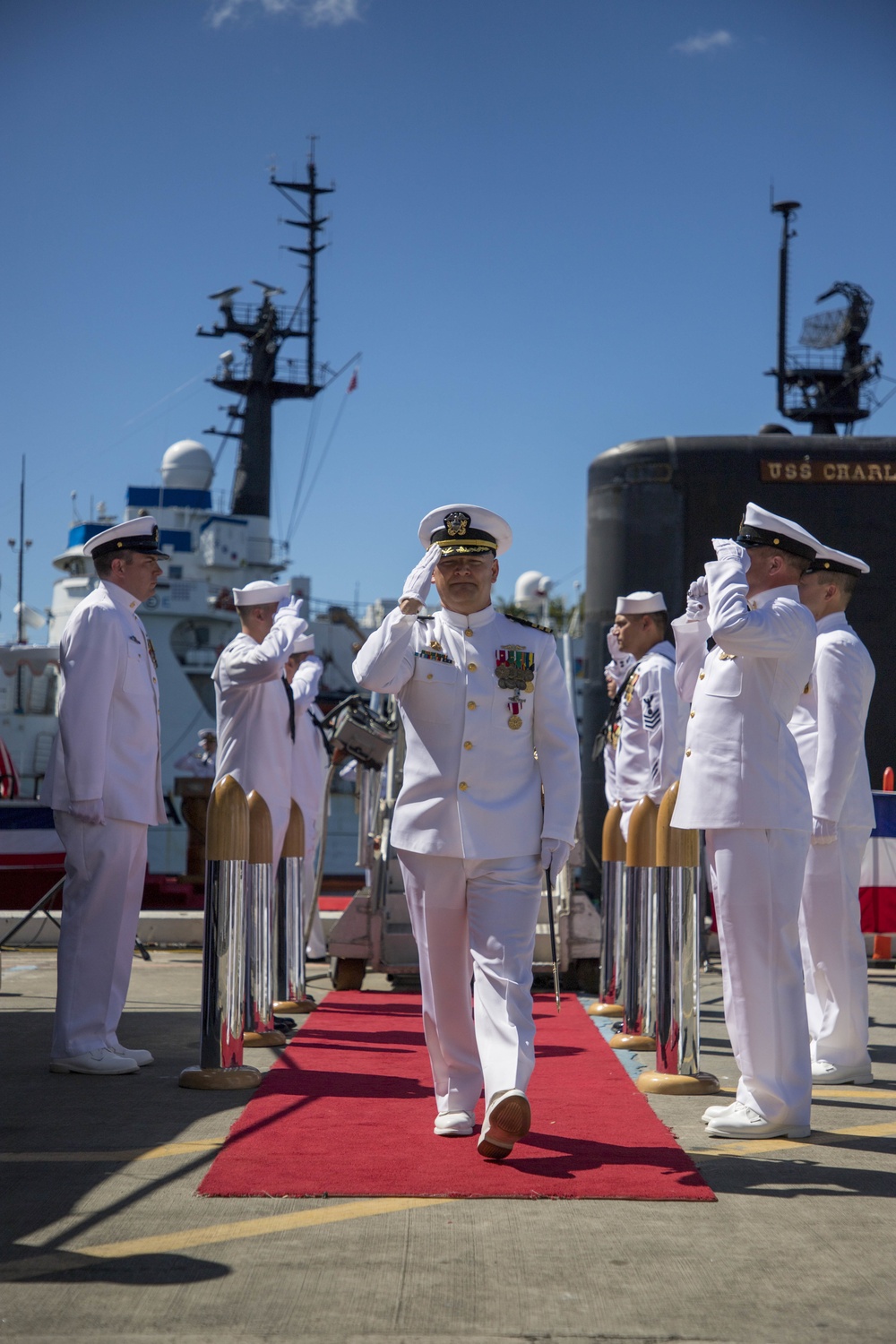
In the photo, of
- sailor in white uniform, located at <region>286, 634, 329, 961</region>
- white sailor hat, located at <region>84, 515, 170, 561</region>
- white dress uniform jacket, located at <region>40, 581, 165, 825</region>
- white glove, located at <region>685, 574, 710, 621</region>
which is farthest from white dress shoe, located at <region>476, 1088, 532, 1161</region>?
sailor in white uniform, located at <region>286, 634, 329, 961</region>

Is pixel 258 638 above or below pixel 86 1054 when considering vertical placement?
above

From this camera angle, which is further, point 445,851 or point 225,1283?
point 445,851

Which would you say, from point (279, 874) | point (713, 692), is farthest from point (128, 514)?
point (713, 692)

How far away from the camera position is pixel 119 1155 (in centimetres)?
401

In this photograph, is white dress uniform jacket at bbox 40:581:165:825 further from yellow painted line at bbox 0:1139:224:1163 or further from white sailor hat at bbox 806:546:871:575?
white sailor hat at bbox 806:546:871:575

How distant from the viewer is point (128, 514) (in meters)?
33.9

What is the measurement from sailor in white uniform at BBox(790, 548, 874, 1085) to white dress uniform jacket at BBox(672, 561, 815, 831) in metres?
0.95

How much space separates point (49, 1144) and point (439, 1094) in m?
1.20

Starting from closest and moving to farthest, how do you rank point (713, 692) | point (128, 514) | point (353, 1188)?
point (353, 1188) → point (713, 692) → point (128, 514)

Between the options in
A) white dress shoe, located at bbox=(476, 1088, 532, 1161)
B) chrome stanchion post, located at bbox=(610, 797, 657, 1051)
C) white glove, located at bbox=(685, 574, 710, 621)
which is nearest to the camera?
white dress shoe, located at bbox=(476, 1088, 532, 1161)

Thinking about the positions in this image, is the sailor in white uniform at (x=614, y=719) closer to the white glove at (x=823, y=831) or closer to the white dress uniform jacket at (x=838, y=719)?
the white dress uniform jacket at (x=838, y=719)

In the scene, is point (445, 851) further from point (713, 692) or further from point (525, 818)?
point (713, 692)

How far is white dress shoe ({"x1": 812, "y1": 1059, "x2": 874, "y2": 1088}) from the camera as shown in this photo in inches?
216

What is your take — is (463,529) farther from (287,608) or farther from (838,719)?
(287,608)
